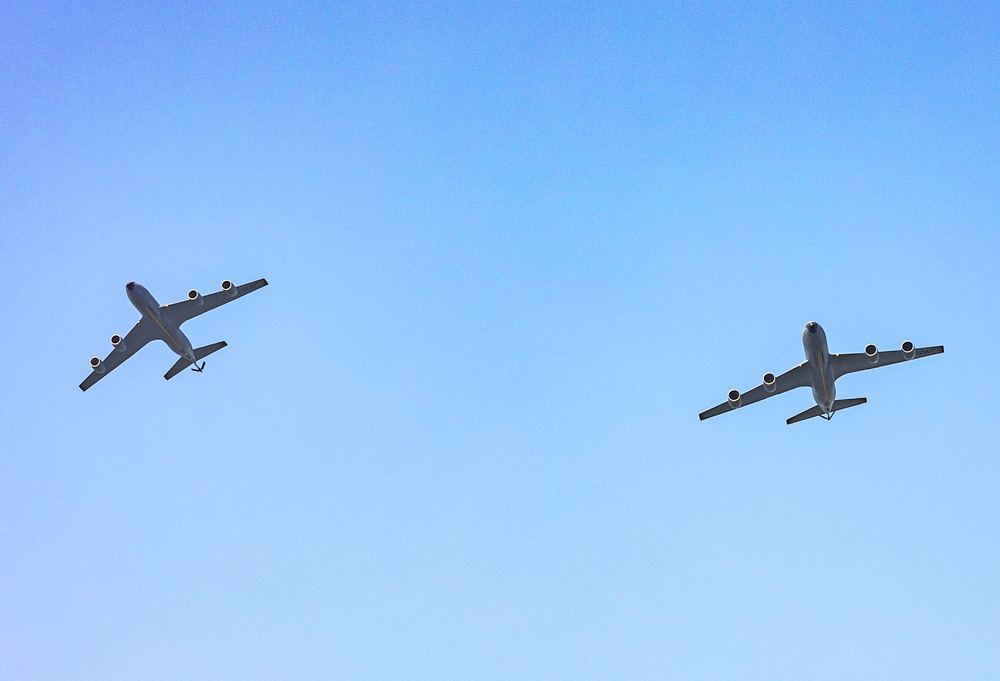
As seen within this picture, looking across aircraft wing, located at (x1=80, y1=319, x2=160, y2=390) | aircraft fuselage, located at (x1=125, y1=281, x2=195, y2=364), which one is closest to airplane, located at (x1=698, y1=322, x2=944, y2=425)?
aircraft fuselage, located at (x1=125, y1=281, x2=195, y2=364)

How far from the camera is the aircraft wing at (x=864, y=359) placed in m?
57.8

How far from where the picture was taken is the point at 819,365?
54250mm

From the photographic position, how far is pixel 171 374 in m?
72.9

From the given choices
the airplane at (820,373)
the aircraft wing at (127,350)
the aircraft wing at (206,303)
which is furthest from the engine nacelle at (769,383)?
the aircraft wing at (127,350)

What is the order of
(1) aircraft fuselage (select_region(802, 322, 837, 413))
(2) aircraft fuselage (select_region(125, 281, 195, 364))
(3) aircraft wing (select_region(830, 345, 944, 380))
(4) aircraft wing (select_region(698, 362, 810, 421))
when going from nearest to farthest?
(1) aircraft fuselage (select_region(802, 322, 837, 413)) < (3) aircraft wing (select_region(830, 345, 944, 380)) < (4) aircraft wing (select_region(698, 362, 810, 421)) < (2) aircraft fuselage (select_region(125, 281, 195, 364))

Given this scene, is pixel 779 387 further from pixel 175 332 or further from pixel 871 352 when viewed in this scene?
pixel 175 332

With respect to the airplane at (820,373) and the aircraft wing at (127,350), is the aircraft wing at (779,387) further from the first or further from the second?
the aircraft wing at (127,350)

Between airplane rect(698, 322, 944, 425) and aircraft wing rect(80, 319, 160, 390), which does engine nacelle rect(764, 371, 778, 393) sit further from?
aircraft wing rect(80, 319, 160, 390)

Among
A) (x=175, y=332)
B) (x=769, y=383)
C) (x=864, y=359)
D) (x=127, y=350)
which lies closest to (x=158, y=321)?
(x=175, y=332)

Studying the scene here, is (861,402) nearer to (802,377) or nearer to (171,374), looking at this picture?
(802,377)

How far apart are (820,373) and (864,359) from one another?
5.84 m

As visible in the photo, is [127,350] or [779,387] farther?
[127,350]

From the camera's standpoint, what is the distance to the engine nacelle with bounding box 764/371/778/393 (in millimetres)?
58750

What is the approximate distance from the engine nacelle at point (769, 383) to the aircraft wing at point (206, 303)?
38.4 meters
